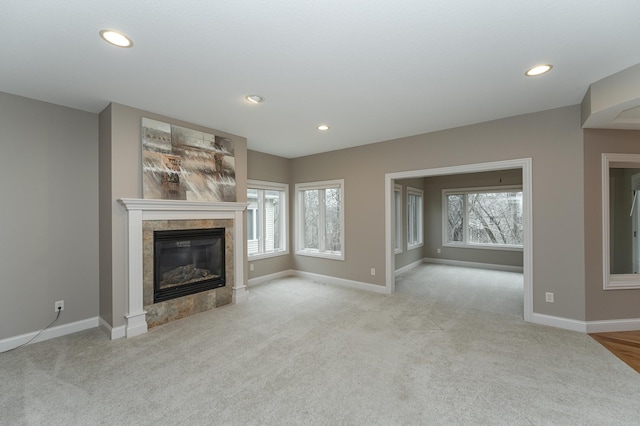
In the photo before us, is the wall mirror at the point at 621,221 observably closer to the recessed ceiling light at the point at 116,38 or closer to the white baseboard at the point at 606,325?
the white baseboard at the point at 606,325

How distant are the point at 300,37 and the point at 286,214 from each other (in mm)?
4272

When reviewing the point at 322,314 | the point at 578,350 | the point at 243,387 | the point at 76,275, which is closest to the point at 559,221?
the point at 578,350

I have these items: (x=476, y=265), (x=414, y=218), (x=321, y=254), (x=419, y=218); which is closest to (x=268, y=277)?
(x=321, y=254)

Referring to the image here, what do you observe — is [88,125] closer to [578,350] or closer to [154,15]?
[154,15]

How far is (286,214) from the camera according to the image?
19.5 feet

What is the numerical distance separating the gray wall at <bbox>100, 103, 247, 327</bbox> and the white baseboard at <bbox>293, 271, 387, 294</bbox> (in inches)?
130

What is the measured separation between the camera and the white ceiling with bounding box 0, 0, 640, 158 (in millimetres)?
1677

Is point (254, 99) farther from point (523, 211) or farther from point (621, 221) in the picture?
point (621, 221)

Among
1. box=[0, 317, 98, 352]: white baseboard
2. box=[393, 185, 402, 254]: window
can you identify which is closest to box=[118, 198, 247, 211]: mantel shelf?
box=[0, 317, 98, 352]: white baseboard

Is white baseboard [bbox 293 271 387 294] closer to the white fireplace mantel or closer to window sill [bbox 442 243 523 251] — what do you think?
the white fireplace mantel

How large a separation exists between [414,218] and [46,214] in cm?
710

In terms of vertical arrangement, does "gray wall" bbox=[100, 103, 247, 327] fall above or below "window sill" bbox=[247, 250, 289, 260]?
above

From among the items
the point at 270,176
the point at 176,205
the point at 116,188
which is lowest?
the point at 176,205

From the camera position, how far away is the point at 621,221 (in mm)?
3389
